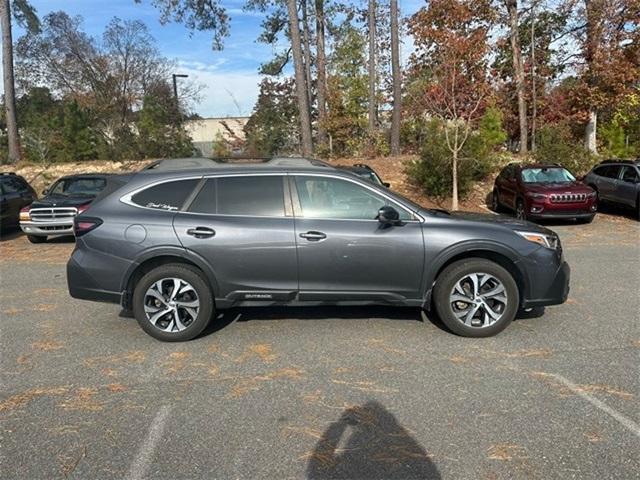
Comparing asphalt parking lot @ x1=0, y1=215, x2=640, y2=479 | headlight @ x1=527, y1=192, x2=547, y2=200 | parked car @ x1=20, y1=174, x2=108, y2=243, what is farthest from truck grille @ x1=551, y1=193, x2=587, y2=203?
parked car @ x1=20, y1=174, x2=108, y2=243

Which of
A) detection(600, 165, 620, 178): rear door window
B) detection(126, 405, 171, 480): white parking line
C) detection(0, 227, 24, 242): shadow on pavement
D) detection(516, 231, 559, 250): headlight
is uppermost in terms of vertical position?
detection(600, 165, 620, 178): rear door window

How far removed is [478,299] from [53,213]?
983cm

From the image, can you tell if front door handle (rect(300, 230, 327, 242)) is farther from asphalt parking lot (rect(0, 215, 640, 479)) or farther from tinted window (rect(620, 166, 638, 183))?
tinted window (rect(620, 166, 638, 183))

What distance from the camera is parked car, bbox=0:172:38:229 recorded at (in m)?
12.4

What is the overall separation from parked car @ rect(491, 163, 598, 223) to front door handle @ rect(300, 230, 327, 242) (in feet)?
30.4

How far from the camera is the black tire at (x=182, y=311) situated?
4668 millimetres

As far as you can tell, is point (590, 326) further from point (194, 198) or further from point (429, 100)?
point (429, 100)

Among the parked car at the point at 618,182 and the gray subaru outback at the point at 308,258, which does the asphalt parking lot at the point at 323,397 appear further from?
the parked car at the point at 618,182

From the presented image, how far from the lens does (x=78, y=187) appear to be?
39.9ft

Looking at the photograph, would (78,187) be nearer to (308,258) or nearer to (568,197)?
(308,258)

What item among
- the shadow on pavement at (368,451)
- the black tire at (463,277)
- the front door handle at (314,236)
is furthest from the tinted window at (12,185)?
the shadow on pavement at (368,451)

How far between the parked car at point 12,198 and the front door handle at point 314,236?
10.9 metres

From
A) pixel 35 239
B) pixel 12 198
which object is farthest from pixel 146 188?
pixel 12 198

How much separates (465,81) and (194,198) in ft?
46.0
